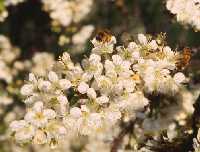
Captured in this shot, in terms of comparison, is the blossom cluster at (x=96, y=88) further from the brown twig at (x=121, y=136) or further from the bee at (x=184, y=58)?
the brown twig at (x=121, y=136)

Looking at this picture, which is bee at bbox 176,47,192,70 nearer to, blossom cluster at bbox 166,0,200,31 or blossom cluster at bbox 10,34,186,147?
blossom cluster at bbox 10,34,186,147

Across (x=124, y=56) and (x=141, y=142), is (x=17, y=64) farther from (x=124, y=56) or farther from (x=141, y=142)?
(x=124, y=56)

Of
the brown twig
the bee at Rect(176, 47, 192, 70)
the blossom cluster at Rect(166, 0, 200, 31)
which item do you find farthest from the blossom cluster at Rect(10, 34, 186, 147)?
the brown twig

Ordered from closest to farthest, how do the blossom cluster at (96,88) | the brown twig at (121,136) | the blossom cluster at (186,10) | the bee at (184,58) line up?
1. the blossom cluster at (96,88)
2. the bee at (184,58)
3. the blossom cluster at (186,10)
4. the brown twig at (121,136)

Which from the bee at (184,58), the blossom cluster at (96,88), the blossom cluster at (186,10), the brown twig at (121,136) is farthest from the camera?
the brown twig at (121,136)

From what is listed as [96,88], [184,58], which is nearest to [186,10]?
[184,58]

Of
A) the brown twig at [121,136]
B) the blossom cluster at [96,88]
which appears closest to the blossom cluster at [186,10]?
the blossom cluster at [96,88]

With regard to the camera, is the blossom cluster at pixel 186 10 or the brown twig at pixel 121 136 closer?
the blossom cluster at pixel 186 10
